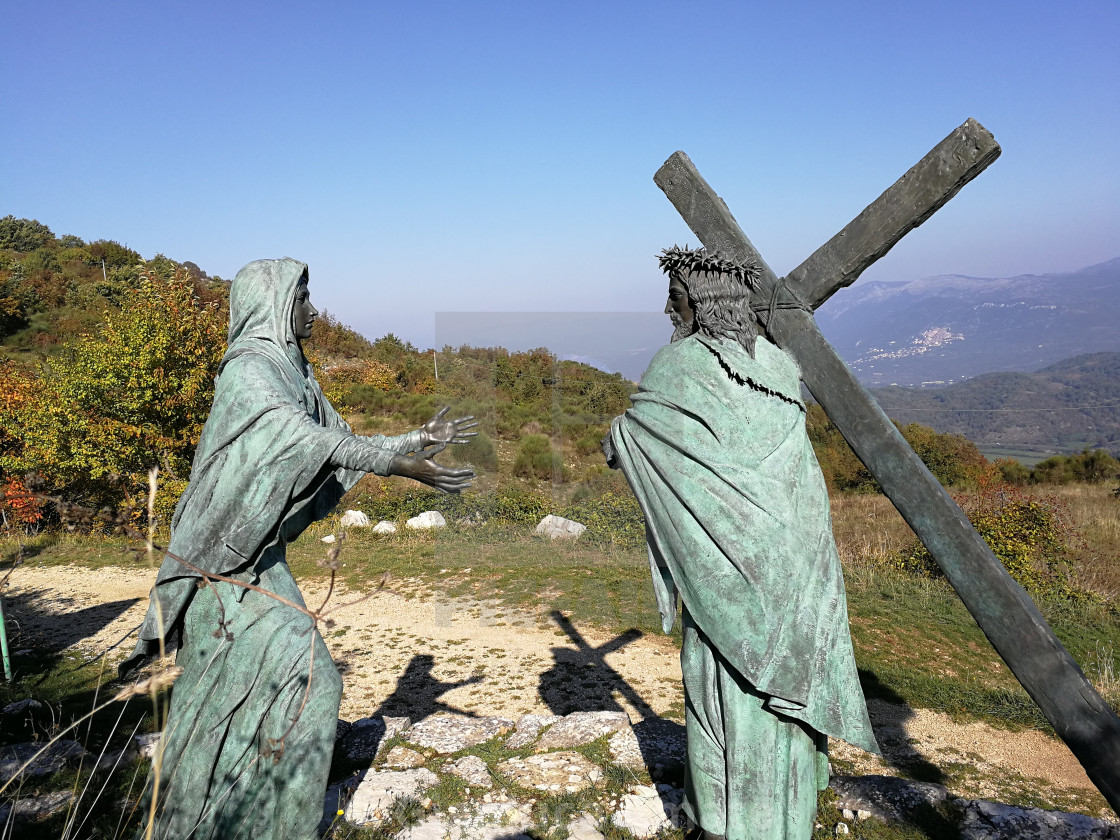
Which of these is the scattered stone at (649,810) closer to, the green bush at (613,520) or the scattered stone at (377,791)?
the scattered stone at (377,791)

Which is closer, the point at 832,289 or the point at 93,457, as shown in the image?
the point at 832,289

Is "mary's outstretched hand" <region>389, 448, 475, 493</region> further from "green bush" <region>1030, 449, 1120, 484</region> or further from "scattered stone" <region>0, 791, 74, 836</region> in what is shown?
"green bush" <region>1030, 449, 1120, 484</region>

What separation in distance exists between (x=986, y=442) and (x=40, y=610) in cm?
3984

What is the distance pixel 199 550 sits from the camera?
100 inches

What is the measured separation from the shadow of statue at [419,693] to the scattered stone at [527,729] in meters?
1.27

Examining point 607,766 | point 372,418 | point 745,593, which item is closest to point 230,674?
point 745,593

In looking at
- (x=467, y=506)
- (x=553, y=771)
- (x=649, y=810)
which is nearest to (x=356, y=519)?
(x=467, y=506)

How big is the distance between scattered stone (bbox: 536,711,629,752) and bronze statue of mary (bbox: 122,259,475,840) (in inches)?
87.7

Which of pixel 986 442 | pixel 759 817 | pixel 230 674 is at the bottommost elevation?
pixel 986 442

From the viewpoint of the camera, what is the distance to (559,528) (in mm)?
13234

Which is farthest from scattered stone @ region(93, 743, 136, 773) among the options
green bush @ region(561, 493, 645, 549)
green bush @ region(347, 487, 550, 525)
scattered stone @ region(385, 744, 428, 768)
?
green bush @ region(347, 487, 550, 525)

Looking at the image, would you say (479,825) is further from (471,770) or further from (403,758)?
(403,758)

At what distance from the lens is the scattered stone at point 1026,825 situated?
3319 mm

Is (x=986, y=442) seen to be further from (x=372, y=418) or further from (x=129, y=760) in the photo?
(x=129, y=760)
